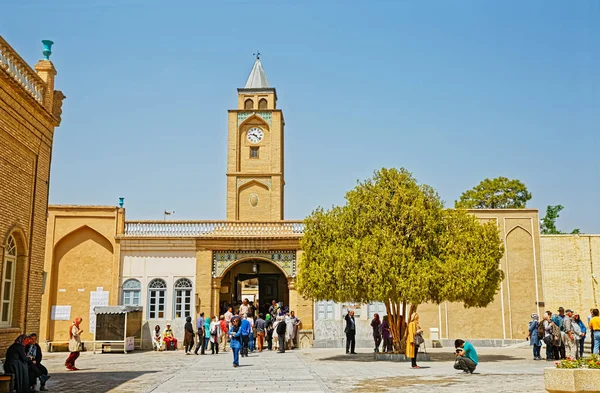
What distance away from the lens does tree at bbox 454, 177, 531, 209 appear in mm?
44500

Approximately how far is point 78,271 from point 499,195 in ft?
97.6

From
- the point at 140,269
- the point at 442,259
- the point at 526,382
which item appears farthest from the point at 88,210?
the point at 526,382

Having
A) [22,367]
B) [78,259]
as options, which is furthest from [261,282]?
[22,367]

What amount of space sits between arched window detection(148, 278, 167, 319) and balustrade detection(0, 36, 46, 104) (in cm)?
1349

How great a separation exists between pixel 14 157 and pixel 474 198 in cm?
3697

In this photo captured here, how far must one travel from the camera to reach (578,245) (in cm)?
2727

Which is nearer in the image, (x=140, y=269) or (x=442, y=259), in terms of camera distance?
(x=442, y=259)

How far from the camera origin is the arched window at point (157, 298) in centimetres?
2607

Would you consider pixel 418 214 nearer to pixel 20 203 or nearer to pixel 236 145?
pixel 20 203

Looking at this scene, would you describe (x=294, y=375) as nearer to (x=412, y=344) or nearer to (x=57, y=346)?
(x=412, y=344)

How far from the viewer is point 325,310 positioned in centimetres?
2583

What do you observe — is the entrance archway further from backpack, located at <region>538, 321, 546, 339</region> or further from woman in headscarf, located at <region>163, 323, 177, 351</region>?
backpack, located at <region>538, 321, 546, 339</region>

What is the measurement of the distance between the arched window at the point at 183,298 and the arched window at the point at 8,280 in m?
13.4

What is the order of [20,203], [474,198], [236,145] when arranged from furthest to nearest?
[474,198] → [236,145] → [20,203]
